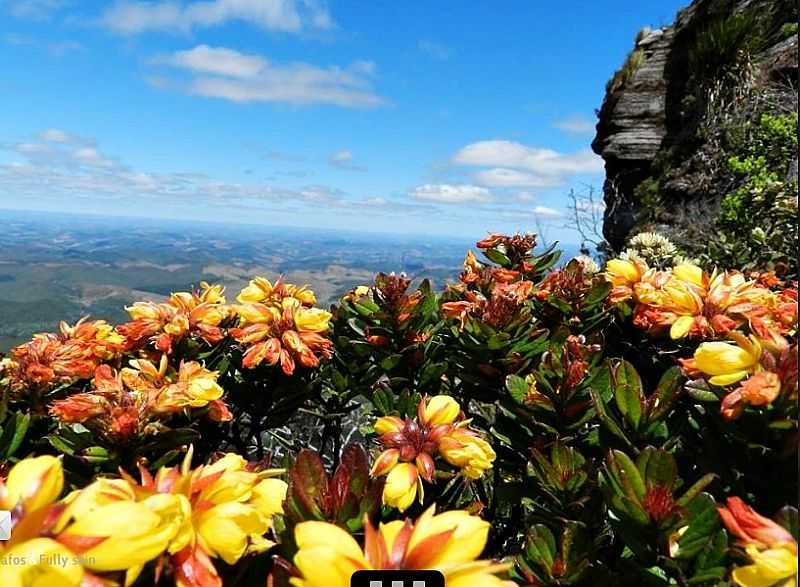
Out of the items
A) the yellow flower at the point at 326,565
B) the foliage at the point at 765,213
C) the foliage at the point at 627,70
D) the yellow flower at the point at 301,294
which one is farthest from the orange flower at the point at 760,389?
the foliage at the point at 627,70

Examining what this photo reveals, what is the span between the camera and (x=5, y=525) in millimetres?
523

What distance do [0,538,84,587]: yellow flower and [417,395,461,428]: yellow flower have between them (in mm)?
634

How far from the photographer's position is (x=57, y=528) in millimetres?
537

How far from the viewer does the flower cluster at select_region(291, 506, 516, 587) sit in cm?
52

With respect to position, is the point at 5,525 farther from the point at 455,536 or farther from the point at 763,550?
the point at 763,550

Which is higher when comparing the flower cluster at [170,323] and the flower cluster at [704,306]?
the flower cluster at [704,306]

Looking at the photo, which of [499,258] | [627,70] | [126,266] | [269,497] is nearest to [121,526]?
[269,497]

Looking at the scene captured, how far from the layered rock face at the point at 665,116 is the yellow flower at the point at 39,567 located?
28.3 feet

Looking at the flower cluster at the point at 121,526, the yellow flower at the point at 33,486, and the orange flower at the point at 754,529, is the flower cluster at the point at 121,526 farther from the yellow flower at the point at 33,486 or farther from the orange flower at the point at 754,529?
the orange flower at the point at 754,529

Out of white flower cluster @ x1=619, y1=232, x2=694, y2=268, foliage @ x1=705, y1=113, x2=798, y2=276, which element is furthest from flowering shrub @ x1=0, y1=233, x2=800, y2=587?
foliage @ x1=705, y1=113, x2=798, y2=276

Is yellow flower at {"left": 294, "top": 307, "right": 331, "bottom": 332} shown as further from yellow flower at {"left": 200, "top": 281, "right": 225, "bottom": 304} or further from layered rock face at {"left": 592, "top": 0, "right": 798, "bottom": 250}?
layered rock face at {"left": 592, "top": 0, "right": 798, "bottom": 250}

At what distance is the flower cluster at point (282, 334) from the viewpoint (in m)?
1.46

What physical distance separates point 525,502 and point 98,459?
839mm

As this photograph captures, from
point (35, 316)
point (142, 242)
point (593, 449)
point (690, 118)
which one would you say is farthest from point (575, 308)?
point (142, 242)
